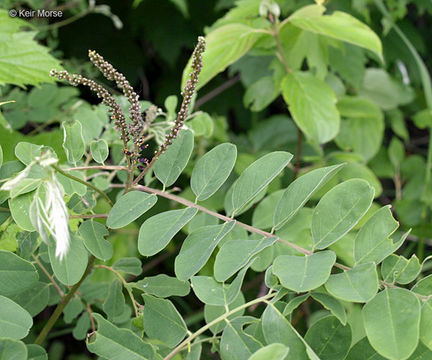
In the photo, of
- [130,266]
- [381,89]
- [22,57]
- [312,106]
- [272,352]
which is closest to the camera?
[272,352]

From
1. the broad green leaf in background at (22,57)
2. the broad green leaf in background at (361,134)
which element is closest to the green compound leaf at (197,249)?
the broad green leaf in background at (22,57)

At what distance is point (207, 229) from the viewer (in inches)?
21.2

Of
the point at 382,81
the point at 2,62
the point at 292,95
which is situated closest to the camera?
the point at 2,62

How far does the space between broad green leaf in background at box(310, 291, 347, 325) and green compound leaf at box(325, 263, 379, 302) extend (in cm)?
2

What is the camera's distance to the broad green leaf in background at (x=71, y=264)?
51 cm

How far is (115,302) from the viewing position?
25.6 inches

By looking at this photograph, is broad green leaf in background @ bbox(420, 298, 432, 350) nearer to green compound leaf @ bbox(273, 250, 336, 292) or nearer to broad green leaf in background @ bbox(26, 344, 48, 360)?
green compound leaf @ bbox(273, 250, 336, 292)

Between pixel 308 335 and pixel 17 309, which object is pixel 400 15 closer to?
pixel 308 335

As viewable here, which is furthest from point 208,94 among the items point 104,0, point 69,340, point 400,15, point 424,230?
point 69,340

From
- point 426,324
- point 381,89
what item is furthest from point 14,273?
point 381,89

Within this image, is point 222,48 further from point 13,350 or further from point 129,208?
point 13,350

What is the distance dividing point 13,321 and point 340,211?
31 cm

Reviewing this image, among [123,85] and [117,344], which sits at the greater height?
[123,85]

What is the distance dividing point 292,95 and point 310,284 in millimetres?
748
